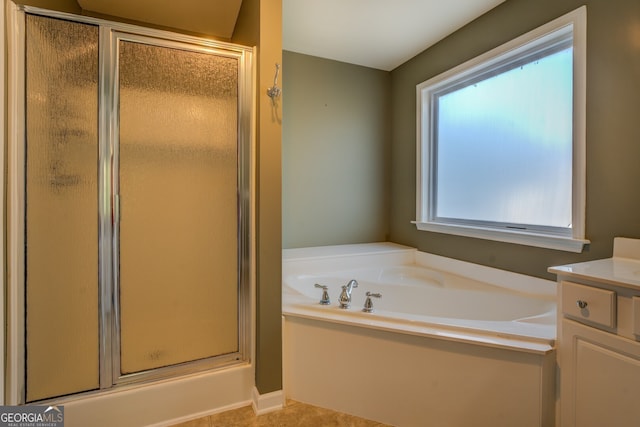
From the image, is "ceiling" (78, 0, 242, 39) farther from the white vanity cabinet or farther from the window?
the white vanity cabinet

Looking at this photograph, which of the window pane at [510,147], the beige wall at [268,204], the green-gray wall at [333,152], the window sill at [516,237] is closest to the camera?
the beige wall at [268,204]

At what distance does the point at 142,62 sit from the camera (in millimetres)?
1480

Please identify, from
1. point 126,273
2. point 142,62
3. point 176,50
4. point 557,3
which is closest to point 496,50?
point 557,3

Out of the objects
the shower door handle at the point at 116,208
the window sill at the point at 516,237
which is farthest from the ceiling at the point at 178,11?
the window sill at the point at 516,237

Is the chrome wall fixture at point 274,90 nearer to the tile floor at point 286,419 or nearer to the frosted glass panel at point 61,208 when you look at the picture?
the frosted glass panel at point 61,208

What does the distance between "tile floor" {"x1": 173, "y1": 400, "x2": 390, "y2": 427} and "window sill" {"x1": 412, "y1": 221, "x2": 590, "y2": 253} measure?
1.38 metres

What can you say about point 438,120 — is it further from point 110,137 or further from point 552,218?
point 110,137

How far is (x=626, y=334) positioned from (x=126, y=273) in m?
2.03

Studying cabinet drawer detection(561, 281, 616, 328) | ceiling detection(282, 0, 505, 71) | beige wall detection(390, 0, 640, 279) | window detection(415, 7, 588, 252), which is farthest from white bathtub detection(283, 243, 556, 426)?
ceiling detection(282, 0, 505, 71)

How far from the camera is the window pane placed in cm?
180

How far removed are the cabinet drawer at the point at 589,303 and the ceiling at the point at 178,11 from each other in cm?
239

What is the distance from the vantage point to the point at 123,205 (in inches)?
57.4

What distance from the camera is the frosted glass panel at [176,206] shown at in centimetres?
148

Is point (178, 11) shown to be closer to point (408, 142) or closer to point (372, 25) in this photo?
point (372, 25)
